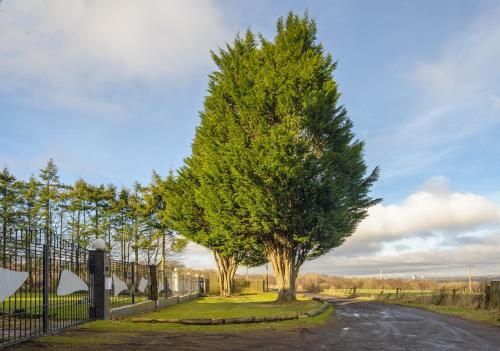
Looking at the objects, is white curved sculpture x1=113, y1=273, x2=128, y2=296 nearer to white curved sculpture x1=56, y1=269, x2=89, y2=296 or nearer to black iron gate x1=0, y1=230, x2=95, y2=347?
black iron gate x1=0, y1=230, x2=95, y2=347

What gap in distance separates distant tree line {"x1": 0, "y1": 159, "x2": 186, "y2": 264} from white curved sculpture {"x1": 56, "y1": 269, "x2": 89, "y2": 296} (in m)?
31.0

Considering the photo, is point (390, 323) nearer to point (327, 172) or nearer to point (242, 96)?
point (327, 172)

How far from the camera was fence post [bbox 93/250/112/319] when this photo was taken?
52.8 feet

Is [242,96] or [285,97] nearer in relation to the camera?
[285,97]

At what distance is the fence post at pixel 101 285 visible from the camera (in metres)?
16.1

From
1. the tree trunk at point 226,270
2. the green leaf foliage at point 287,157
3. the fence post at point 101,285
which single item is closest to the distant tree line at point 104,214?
the tree trunk at point 226,270

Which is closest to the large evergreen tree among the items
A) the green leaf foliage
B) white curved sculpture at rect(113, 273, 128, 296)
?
the green leaf foliage

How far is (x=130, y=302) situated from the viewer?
2017 cm

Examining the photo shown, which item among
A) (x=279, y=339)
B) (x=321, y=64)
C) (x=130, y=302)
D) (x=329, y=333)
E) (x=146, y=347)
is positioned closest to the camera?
(x=146, y=347)

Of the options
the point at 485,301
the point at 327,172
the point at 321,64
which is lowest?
the point at 485,301

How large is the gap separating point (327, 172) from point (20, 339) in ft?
56.7

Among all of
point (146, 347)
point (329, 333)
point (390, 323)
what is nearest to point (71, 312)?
point (146, 347)

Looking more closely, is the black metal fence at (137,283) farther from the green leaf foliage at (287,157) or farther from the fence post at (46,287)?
the fence post at (46,287)

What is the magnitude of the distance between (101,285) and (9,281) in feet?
20.8
